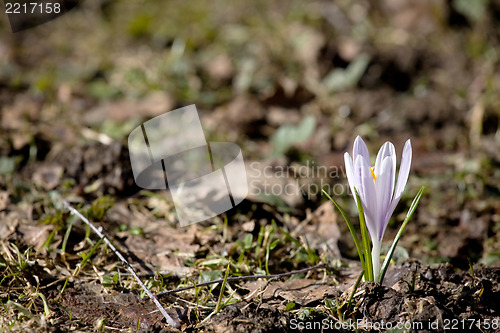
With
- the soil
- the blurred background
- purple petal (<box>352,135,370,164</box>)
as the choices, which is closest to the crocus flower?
purple petal (<box>352,135,370,164</box>)

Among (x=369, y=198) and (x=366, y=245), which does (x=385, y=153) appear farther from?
(x=366, y=245)

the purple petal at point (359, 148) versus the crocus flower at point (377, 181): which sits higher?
the purple petal at point (359, 148)

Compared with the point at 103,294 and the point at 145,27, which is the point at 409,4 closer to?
the point at 145,27

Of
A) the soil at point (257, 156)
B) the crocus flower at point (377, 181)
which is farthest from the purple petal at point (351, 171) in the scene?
the soil at point (257, 156)

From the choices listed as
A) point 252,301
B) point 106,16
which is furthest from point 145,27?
point 252,301

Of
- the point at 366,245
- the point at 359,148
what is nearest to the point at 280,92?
the point at 359,148

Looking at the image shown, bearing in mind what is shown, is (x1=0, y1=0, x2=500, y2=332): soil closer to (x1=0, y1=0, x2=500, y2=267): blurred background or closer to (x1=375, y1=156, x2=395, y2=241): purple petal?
(x1=0, y1=0, x2=500, y2=267): blurred background

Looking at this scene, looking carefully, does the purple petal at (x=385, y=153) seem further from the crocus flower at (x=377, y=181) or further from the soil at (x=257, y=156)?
the soil at (x=257, y=156)
